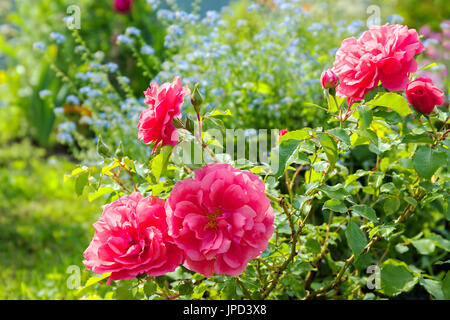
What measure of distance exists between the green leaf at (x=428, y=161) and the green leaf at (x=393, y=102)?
0.11 m

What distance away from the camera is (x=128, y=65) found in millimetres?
4188

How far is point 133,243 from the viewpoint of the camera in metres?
0.91

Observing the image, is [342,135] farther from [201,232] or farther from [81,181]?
[81,181]

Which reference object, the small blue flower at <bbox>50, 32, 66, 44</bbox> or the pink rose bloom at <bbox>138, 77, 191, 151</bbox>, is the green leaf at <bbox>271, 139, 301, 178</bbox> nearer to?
the pink rose bloom at <bbox>138, 77, 191, 151</bbox>

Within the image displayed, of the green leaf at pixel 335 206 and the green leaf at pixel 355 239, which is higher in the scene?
the green leaf at pixel 335 206

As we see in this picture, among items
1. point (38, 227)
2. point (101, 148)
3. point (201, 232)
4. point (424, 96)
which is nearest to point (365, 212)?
point (424, 96)

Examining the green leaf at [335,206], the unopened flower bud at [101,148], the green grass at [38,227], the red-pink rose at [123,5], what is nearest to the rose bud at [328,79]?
the green leaf at [335,206]

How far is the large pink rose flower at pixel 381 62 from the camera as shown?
0.93 metres

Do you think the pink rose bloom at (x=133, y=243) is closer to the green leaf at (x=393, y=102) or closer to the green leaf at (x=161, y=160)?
the green leaf at (x=161, y=160)

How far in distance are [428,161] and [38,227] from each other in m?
2.42

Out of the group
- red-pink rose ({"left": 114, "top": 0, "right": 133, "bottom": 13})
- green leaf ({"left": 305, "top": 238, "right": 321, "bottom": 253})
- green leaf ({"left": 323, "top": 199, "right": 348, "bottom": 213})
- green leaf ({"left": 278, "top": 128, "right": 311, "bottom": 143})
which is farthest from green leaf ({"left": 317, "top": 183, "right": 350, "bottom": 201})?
red-pink rose ({"left": 114, "top": 0, "right": 133, "bottom": 13})
